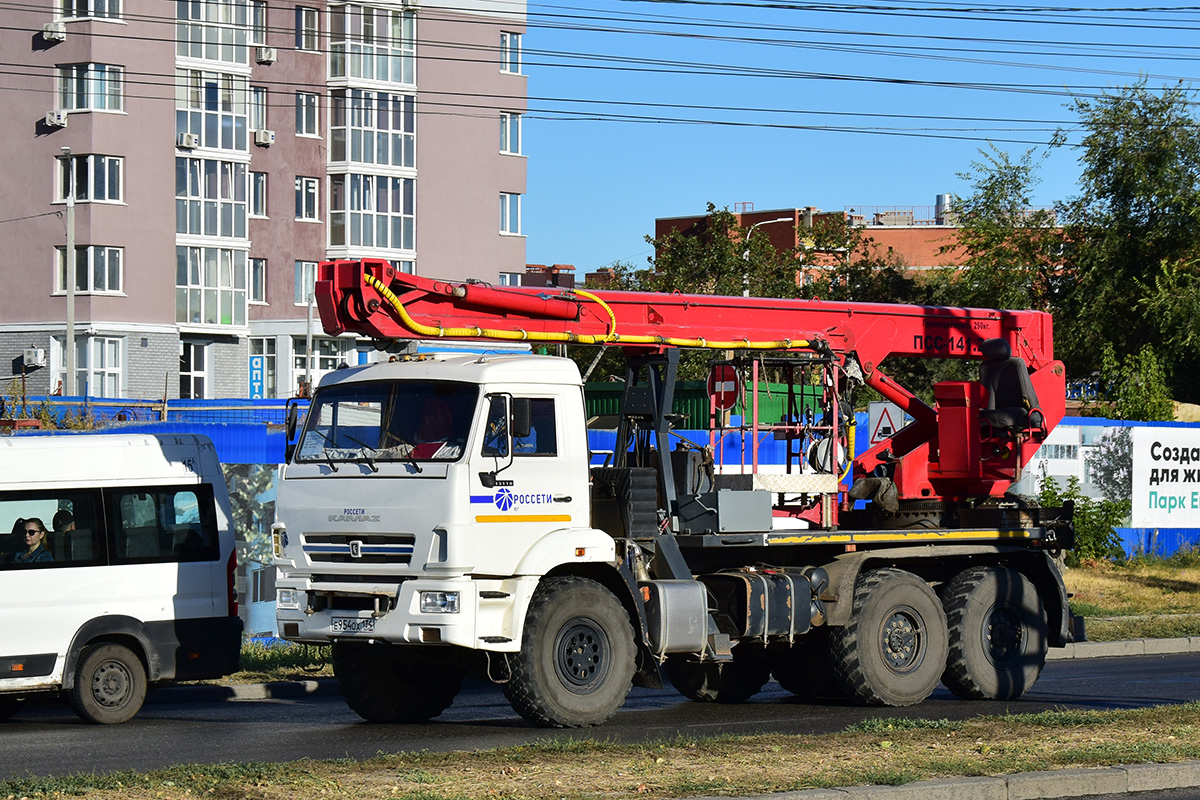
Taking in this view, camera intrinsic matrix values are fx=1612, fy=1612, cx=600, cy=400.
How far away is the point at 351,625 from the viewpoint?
11.5 meters

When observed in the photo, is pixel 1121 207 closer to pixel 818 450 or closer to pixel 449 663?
pixel 818 450

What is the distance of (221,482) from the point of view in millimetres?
13930

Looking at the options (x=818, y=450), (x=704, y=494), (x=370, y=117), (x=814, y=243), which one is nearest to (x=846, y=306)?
(x=818, y=450)

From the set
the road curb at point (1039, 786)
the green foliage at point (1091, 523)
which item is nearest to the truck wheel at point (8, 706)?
the road curb at point (1039, 786)

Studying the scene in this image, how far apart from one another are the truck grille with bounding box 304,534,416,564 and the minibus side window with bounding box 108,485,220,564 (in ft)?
6.97

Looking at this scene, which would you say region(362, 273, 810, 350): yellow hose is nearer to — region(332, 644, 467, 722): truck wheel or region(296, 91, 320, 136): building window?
region(332, 644, 467, 722): truck wheel

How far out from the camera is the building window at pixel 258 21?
57.2 m

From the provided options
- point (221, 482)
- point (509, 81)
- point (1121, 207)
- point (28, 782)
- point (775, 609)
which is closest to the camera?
point (28, 782)

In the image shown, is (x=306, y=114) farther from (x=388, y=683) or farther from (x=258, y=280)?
(x=388, y=683)

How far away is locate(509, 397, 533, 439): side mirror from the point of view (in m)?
11.7

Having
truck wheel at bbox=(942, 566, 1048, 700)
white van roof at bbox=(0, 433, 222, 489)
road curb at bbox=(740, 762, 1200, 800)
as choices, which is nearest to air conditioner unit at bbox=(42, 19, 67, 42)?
white van roof at bbox=(0, 433, 222, 489)

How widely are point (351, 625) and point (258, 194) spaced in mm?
49243

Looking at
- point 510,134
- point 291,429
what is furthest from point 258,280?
point 291,429

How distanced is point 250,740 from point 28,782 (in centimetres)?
291
